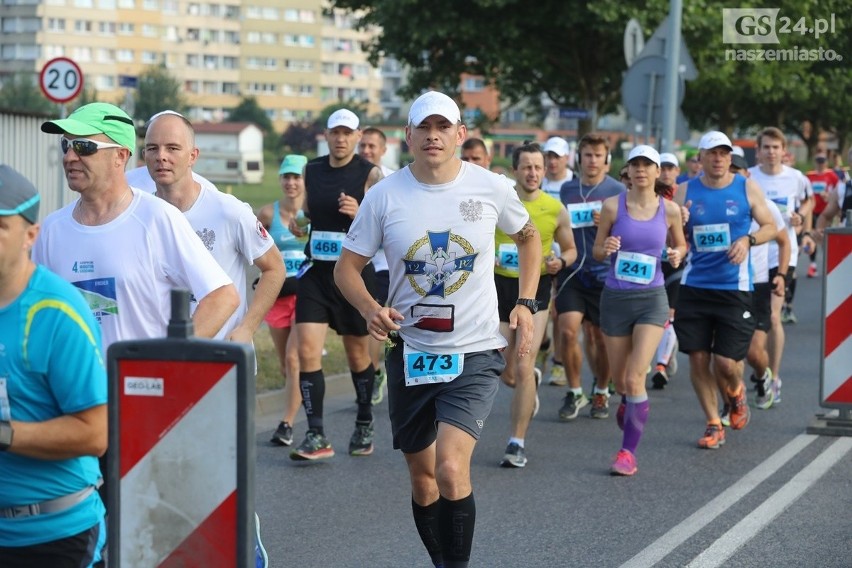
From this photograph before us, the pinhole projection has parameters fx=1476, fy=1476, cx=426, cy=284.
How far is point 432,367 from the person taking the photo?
585 centimetres

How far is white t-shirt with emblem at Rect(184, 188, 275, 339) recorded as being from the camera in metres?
5.96

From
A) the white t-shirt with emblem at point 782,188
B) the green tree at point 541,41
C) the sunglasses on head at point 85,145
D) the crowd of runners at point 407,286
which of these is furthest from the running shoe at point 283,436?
the green tree at point 541,41

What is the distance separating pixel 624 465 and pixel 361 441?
1.67 m

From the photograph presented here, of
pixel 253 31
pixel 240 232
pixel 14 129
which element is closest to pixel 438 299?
pixel 240 232

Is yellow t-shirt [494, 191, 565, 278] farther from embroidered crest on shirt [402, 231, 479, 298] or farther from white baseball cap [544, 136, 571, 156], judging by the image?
embroidered crest on shirt [402, 231, 479, 298]

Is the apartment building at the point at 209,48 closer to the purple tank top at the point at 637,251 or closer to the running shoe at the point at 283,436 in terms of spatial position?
the running shoe at the point at 283,436

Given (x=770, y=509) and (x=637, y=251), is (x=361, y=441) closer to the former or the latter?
(x=637, y=251)

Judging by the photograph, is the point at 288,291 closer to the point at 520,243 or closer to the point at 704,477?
the point at 704,477

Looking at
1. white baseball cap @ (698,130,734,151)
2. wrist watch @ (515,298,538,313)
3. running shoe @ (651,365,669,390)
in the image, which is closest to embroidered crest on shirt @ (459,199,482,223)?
wrist watch @ (515,298,538,313)

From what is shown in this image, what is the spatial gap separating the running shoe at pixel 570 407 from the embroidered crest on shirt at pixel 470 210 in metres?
5.15

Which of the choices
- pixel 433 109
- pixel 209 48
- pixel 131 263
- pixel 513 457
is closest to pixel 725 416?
pixel 513 457

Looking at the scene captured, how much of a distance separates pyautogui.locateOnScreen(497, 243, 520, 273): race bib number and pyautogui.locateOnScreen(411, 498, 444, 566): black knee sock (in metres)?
3.75

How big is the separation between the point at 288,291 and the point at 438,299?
4.87 metres

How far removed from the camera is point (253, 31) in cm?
15688
